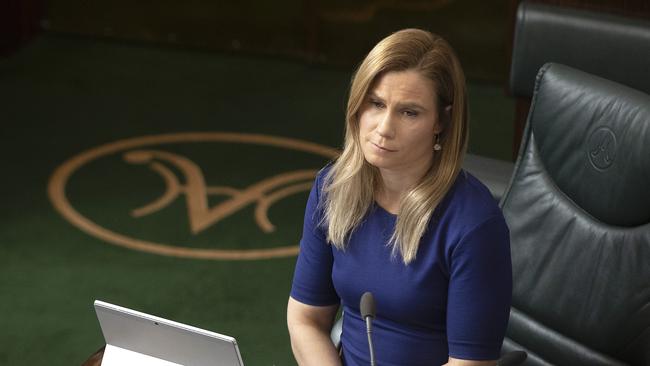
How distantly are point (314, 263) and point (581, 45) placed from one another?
3.99 feet

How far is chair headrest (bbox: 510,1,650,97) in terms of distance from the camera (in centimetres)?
289

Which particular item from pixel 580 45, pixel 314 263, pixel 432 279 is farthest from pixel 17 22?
pixel 432 279

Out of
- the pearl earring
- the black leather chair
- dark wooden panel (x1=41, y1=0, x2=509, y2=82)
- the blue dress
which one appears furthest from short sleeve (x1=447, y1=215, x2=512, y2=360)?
dark wooden panel (x1=41, y1=0, x2=509, y2=82)

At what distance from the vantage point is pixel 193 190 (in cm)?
450

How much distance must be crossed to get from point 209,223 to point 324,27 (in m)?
2.04

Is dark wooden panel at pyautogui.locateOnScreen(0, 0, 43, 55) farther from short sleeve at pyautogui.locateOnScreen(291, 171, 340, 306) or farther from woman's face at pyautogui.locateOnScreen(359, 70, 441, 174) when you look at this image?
woman's face at pyautogui.locateOnScreen(359, 70, 441, 174)

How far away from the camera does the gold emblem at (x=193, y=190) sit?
4.05 m

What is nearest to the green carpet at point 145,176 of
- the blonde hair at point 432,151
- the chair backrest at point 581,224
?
the chair backrest at point 581,224

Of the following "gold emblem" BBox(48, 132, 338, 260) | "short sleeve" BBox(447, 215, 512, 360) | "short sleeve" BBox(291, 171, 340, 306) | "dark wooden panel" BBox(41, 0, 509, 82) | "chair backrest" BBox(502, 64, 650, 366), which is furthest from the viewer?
"dark wooden panel" BBox(41, 0, 509, 82)

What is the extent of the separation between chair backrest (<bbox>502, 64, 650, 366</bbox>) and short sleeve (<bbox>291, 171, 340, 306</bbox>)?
517 millimetres

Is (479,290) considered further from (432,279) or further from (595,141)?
(595,141)

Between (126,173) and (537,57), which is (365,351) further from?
(126,173)

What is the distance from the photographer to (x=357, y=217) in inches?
83.0

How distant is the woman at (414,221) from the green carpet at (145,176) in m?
1.30
